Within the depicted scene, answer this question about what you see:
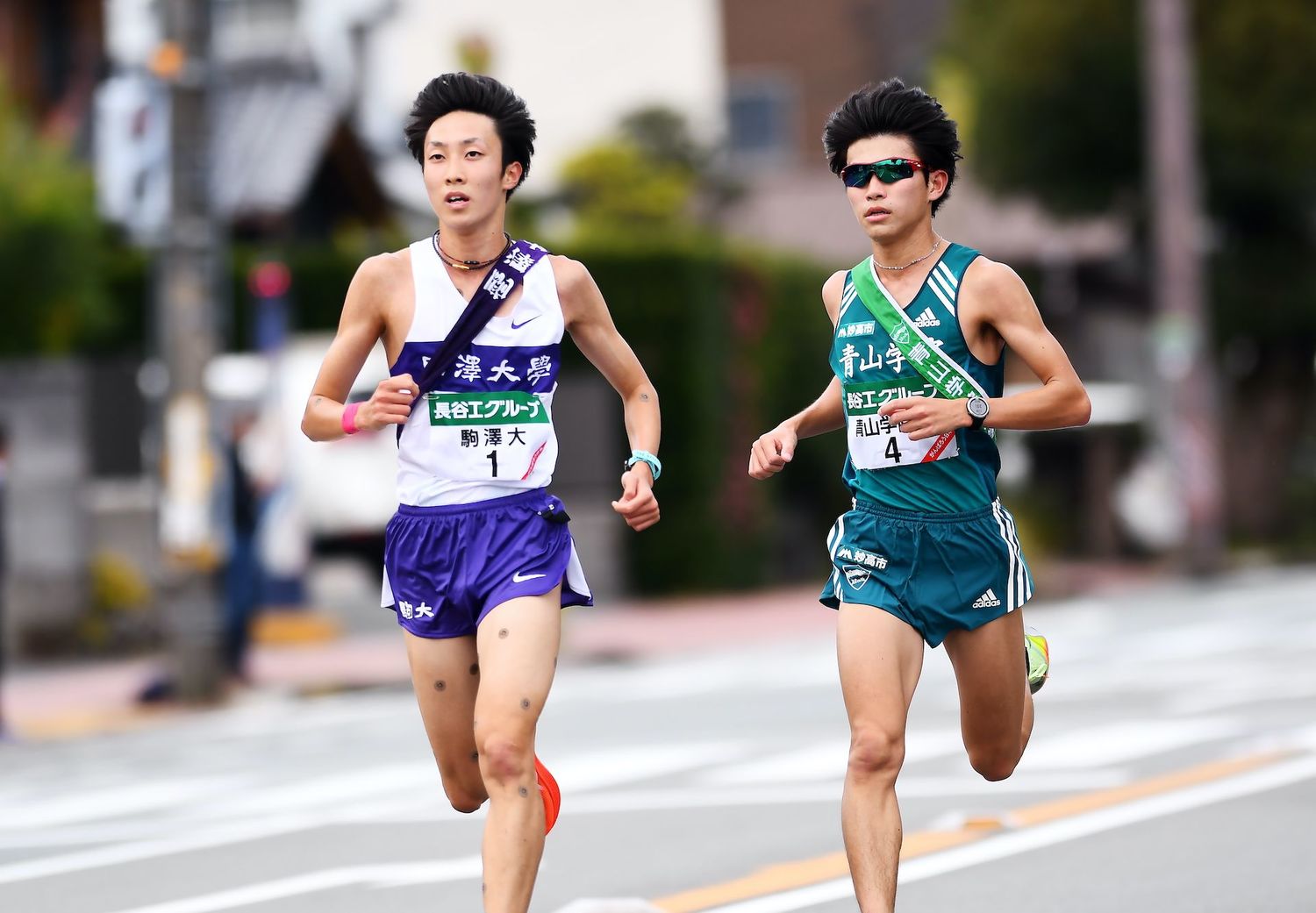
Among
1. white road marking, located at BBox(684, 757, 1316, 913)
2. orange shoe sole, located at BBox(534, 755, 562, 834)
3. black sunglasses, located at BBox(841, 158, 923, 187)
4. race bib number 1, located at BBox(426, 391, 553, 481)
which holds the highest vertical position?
black sunglasses, located at BBox(841, 158, 923, 187)

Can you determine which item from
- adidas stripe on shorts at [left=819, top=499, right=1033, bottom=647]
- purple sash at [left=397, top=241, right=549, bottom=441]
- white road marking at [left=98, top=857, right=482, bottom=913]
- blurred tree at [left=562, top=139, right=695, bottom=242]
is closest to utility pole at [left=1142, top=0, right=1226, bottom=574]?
blurred tree at [left=562, top=139, right=695, bottom=242]

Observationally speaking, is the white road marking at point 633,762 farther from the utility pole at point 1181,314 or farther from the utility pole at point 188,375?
the utility pole at point 1181,314

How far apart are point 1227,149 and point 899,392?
2657 centimetres

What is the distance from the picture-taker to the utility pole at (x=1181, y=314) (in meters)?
27.7

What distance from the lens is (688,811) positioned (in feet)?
30.1

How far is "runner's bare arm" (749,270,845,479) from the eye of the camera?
19.1ft

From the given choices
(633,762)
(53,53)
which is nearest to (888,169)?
(633,762)

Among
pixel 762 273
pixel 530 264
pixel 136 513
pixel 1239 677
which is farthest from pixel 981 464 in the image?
pixel 762 273

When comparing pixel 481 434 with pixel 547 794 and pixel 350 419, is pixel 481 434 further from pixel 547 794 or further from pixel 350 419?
pixel 547 794

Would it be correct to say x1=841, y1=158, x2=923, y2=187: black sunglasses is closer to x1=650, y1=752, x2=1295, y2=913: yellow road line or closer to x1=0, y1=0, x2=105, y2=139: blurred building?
x1=650, y1=752, x2=1295, y2=913: yellow road line

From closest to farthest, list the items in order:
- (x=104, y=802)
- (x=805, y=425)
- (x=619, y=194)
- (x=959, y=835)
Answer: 1. (x=805, y=425)
2. (x=959, y=835)
3. (x=104, y=802)
4. (x=619, y=194)

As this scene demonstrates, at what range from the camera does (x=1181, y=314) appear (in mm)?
27781

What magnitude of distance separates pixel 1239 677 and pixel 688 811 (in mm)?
6455

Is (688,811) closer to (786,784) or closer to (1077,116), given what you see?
(786,784)
